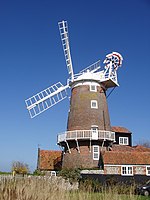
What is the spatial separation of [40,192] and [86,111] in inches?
1019

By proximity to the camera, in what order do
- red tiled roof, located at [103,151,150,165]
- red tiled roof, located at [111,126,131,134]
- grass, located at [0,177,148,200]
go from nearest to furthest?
1. grass, located at [0,177,148,200]
2. red tiled roof, located at [103,151,150,165]
3. red tiled roof, located at [111,126,131,134]

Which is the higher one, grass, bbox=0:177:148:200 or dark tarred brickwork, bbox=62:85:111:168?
dark tarred brickwork, bbox=62:85:111:168

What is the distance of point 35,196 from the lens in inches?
275

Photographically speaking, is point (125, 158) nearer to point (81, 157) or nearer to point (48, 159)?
point (81, 157)

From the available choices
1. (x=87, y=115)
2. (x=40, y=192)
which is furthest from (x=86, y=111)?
(x=40, y=192)

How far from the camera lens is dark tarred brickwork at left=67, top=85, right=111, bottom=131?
32.9 m

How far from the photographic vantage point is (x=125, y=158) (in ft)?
108

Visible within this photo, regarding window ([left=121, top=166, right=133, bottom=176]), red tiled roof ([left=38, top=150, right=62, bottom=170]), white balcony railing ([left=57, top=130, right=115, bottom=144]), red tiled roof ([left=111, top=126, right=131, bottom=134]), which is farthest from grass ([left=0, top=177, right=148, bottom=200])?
red tiled roof ([left=111, top=126, right=131, bottom=134])

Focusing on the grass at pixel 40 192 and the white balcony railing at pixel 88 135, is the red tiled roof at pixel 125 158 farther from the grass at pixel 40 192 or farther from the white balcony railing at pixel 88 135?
the grass at pixel 40 192

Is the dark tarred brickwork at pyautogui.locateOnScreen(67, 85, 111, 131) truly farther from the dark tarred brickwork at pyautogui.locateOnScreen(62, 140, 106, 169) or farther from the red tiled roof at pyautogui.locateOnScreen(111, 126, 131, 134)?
the red tiled roof at pyautogui.locateOnScreen(111, 126, 131, 134)

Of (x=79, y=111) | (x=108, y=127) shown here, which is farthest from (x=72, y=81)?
(x=108, y=127)

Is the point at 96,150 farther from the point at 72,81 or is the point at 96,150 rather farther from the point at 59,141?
the point at 72,81

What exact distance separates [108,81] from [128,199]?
25782 mm

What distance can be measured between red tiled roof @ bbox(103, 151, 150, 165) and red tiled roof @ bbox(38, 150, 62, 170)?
911 centimetres
